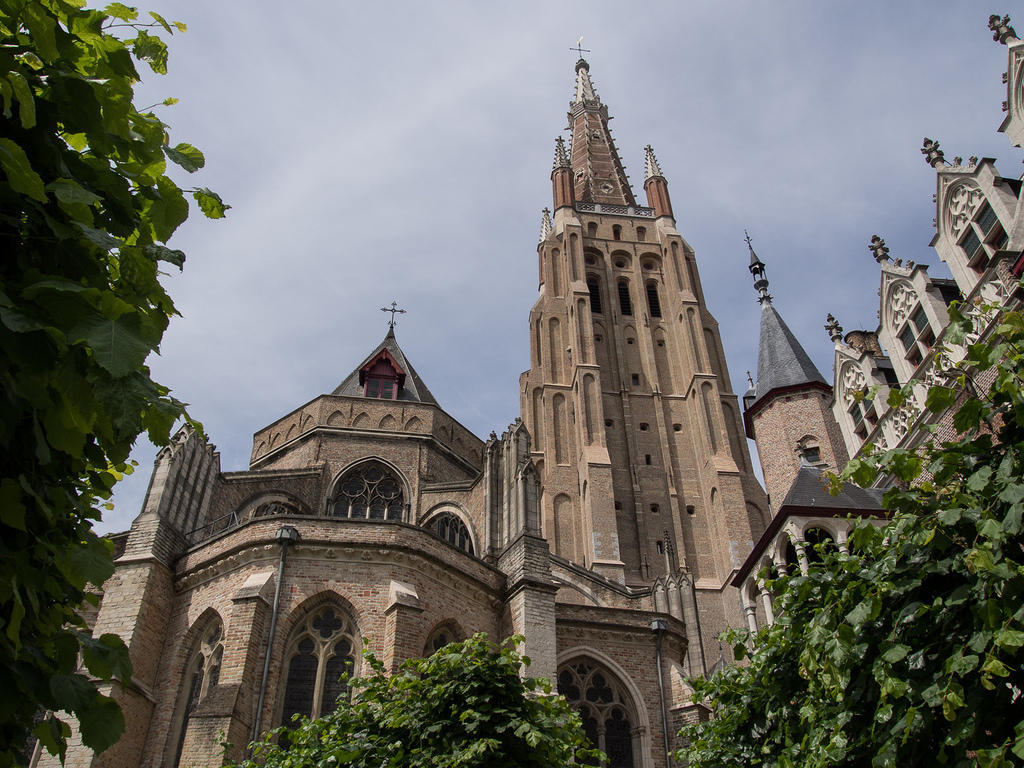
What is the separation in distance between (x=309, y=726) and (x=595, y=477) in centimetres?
2481

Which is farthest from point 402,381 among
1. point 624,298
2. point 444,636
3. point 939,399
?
point 939,399

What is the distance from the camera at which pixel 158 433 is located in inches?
151

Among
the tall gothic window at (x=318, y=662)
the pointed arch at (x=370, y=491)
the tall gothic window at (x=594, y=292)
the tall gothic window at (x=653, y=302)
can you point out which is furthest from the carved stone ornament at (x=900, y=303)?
the tall gothic window at (x=594, y=292)

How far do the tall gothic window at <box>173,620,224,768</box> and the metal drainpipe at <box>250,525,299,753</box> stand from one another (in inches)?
36.6

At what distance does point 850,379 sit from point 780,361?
8428mm

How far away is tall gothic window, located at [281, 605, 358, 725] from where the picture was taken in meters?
14.0

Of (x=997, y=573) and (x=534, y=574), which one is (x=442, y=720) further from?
(x=534, y=574)

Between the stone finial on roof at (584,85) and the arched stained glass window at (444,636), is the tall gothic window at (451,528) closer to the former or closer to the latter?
the arched stained glass window at (444,636)

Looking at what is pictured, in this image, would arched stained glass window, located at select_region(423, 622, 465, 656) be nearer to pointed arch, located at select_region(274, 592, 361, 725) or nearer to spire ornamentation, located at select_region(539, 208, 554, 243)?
pointed arch, located at select_region(274, 592, 361, 725)

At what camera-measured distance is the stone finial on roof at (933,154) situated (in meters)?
16.4

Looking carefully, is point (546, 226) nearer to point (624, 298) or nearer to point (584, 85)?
point (624, 298)

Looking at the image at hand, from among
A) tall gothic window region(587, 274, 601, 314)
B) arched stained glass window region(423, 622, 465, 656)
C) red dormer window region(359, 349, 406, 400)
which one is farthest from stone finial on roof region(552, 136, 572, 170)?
arched stained glass window region(423, 622, 465, 656)

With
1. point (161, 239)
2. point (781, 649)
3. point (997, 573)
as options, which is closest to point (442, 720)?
point (781, 649)

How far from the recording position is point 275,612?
564 inches
